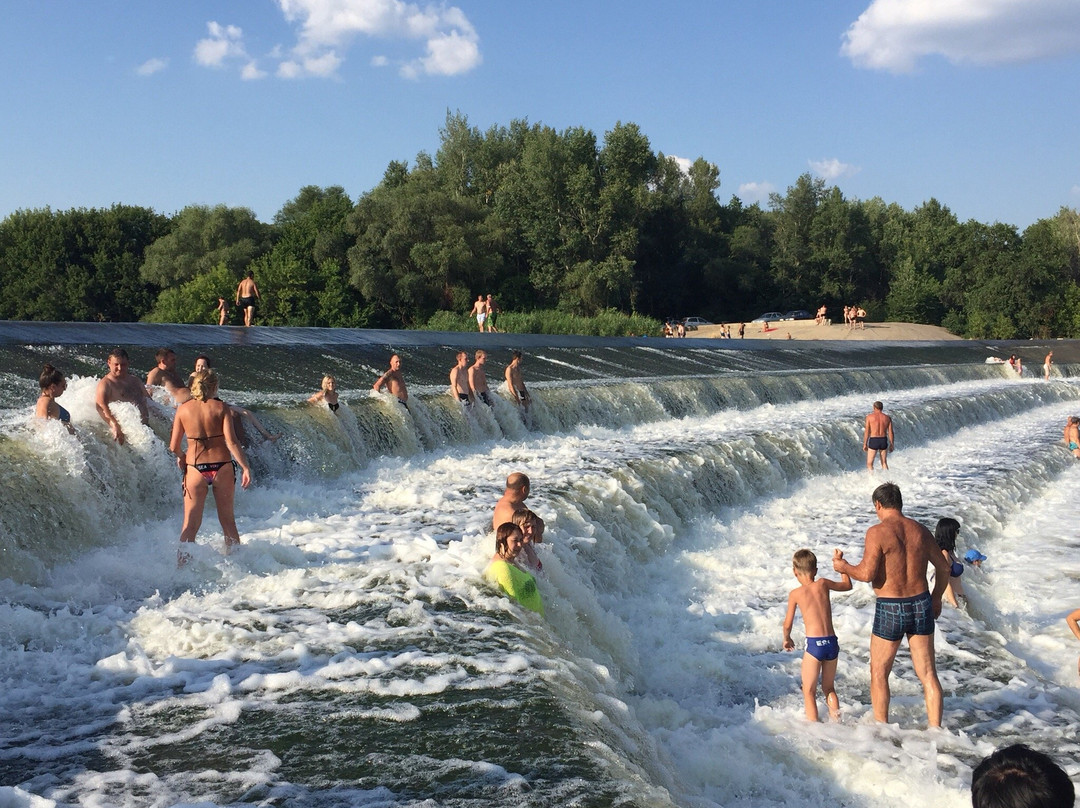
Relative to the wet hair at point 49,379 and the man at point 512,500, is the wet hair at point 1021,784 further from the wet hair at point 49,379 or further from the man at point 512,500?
the wet hair at point 49,379

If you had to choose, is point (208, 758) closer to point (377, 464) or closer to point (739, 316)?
point (377, 464)

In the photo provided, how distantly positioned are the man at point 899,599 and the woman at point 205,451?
4.53m

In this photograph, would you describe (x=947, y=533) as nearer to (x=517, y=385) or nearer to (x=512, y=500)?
(x=512, y=500)

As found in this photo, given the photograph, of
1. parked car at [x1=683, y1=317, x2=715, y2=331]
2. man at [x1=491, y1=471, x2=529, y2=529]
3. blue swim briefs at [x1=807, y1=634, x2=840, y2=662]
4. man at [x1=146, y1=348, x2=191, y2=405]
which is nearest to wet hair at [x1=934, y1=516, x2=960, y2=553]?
blue swim briefs at [x1=807, y1=634, x2=840, y2=662]

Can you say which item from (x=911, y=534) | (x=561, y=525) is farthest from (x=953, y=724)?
(x=561, y=525)

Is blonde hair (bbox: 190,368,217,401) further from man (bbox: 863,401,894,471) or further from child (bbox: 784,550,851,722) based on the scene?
man (bbox: 863,401,894,471)

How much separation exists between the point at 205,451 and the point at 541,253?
156 feet

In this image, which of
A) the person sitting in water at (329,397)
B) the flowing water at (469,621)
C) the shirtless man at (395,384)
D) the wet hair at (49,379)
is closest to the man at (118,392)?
the flowing water at (469,621)

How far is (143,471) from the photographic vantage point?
974cm

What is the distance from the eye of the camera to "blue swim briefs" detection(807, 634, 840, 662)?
6.23 m

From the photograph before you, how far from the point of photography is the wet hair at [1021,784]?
7.39 ft

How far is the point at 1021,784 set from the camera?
228 centimetres

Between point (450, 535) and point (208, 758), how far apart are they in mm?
4341

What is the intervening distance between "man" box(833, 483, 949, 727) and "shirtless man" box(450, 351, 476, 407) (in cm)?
951
